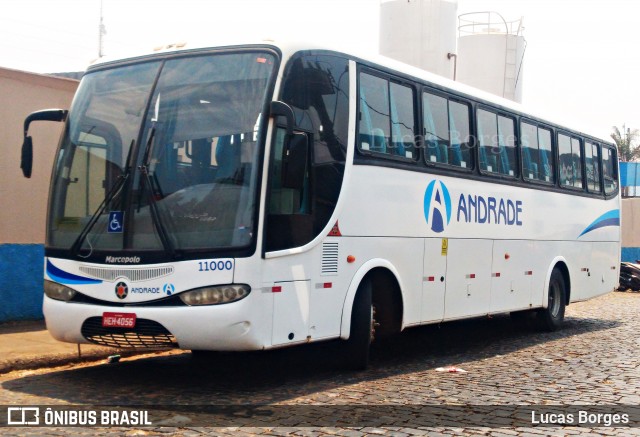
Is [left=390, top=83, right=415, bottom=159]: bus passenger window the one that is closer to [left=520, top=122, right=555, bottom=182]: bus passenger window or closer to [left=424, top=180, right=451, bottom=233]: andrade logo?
[left=424, top=180, right=451, bottom=233]: andrade logo

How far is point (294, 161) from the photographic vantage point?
8.59 meters

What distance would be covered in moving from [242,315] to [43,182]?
22.0 feet

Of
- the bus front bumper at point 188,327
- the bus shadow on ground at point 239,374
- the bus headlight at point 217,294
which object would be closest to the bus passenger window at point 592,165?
the bus shadow on ground at point 239,374

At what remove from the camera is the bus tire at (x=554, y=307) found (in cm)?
1520

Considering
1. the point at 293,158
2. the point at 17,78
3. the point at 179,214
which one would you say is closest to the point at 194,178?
the point at 179,214

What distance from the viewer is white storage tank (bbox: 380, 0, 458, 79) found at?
28.0 meters

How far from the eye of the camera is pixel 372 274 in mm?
10273

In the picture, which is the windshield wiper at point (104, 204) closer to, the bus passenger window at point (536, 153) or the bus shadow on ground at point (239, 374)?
the bus shadow on ground at point (239, 374)

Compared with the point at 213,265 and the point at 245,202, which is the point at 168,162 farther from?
the point at 213,265

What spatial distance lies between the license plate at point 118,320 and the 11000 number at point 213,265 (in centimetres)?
80

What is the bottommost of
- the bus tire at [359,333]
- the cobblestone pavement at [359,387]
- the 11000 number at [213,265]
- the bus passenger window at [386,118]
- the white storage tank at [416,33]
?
the cobblestone pavement at [359,387]

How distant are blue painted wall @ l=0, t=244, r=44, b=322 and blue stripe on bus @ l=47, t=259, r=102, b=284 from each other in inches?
160

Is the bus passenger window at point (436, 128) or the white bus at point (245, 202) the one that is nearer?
the white bus at point (245, 202)

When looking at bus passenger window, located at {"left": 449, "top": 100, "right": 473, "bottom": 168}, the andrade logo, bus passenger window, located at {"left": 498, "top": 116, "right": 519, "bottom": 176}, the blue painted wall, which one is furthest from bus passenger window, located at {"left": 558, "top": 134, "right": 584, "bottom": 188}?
the blue painted wall
